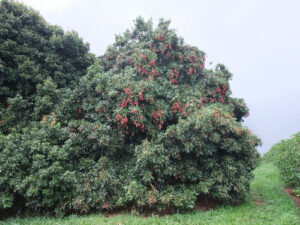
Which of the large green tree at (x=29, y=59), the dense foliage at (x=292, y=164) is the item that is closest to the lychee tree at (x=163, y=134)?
the dense foliage at (x=292, y=164)

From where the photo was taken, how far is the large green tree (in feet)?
21.4

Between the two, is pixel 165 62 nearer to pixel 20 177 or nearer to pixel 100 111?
pixel 100 111

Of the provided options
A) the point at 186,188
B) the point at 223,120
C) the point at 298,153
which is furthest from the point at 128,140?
the point at 298,153

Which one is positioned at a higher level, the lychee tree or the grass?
the lychee tree

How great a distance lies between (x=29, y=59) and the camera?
728cm

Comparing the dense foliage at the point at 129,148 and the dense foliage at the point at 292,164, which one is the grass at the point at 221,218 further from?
the dense foliage at the point at 292,164

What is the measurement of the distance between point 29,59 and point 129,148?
4758 mm

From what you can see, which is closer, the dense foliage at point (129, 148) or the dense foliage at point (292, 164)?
the dense foliage at point (129, 148)

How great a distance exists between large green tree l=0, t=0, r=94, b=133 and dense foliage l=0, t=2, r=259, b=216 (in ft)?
1.28

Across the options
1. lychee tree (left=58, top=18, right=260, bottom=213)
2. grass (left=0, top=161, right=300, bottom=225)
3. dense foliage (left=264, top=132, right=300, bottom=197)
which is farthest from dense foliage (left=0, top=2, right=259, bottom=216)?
dense foliage (left=264, top=132, right=300, bottom=197)

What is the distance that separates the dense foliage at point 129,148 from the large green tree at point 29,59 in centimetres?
39

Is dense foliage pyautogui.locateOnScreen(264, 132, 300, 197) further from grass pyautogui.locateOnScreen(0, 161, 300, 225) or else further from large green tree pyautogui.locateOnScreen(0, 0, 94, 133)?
large green tree pyautogui.locateOnScreen(0, 0, 94, 133)

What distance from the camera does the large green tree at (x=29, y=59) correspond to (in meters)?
6.51

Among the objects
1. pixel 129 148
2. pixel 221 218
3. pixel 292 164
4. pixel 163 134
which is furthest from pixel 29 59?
pixel 292 164
